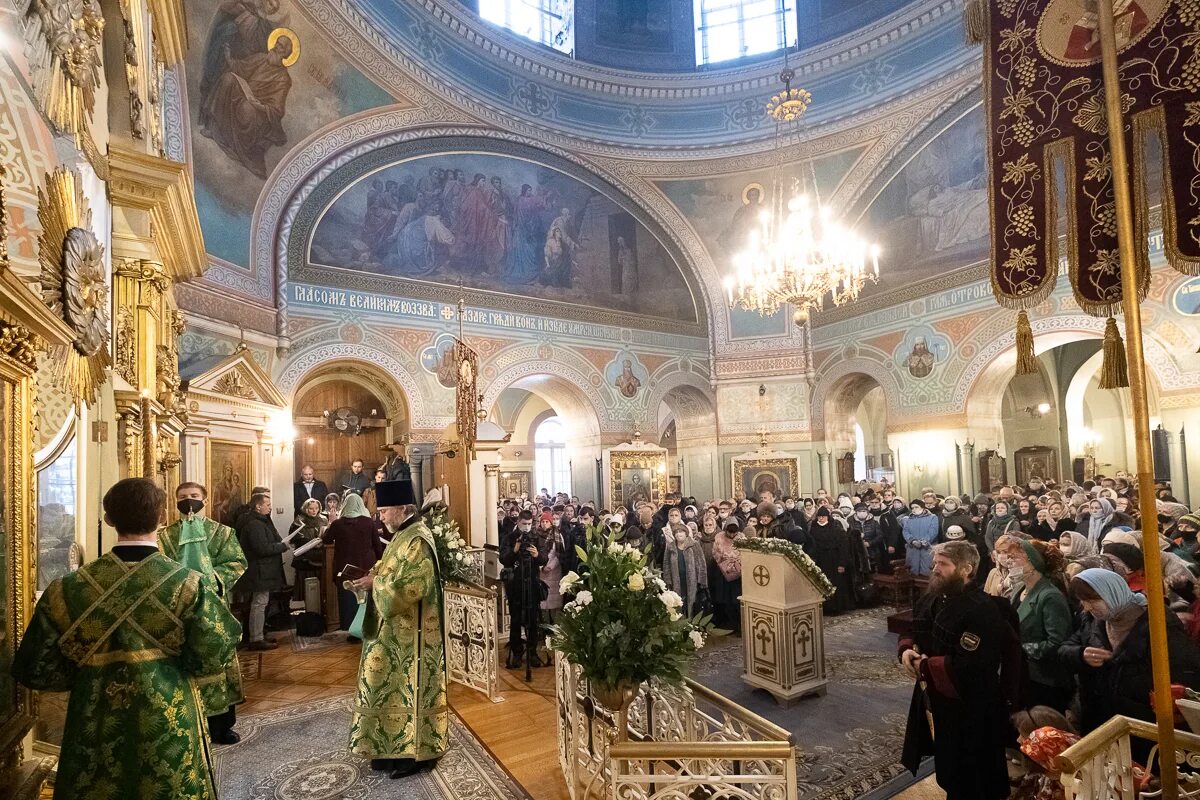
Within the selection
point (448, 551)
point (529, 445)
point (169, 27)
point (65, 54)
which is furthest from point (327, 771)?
point (529, 445)

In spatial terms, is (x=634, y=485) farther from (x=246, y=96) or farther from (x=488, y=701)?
(x=246, y=96)

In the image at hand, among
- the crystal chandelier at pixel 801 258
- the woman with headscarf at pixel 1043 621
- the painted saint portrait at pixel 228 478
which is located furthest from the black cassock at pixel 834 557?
the painted saint portrait at pixel 228 478

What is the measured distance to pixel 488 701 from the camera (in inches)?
217

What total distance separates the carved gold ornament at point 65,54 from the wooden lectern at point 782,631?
5.41m

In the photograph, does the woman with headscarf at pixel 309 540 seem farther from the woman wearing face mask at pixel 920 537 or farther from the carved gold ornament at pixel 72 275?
the woman wearing face mask at pixel 920 537

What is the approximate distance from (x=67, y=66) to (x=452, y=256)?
11801 mm

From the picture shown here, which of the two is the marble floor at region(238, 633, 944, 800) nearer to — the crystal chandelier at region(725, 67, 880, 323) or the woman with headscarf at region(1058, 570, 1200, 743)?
the woman with headscarf at region(1058, 570, 1200, 743)

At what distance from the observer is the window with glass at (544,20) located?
16.1 m

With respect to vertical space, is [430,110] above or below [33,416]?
above

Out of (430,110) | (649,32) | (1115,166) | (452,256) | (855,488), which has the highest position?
(649,32)

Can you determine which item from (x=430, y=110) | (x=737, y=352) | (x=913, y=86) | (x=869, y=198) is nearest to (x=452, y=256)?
(x=430, y=110)

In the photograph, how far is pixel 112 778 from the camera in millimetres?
2197

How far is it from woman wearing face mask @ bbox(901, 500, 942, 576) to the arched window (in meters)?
16.6

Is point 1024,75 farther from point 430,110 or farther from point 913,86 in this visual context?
point 913,86
